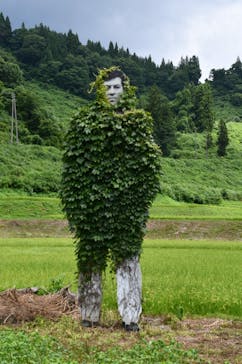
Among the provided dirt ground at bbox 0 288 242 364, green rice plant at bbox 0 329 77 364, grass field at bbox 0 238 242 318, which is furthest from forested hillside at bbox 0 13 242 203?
green rice plant at bbox 0 329 77 364

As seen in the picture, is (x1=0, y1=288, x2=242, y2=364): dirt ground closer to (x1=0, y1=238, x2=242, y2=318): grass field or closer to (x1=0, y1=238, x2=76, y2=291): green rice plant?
(x1=0, y1=238, x2=76, y2=291): green rice plant

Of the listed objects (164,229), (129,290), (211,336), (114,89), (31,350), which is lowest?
(164,229)

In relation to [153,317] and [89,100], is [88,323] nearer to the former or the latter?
[153,317]

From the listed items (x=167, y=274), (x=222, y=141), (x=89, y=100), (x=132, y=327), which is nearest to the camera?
(x=132, y=327)

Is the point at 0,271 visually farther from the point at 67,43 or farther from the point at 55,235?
the point at 67,43

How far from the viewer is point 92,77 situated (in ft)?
444

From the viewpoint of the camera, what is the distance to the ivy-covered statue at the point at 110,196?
30.6 feet

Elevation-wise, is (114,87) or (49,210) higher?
(114,87)

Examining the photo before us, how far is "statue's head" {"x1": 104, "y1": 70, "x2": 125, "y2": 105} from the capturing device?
9867 millimetres

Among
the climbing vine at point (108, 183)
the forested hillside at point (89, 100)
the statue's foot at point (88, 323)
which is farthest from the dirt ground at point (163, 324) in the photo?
the forested hillside at point (89, 100)

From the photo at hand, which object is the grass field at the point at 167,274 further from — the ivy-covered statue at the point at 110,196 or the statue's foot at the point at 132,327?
the statue's foot at the point at 132,327

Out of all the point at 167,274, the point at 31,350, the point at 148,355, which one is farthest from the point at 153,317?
the point at 167,274

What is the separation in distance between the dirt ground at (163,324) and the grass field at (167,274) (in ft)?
2.31

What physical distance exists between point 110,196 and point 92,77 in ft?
424
